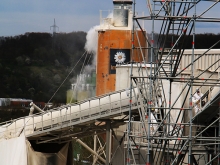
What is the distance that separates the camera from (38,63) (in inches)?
3531

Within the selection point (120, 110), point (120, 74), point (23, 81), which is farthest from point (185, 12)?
point (23, 81)

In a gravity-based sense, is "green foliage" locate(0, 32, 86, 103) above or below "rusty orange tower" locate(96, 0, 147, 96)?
below

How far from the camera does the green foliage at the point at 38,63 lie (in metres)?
81.9

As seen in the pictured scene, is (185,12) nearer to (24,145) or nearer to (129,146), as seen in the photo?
(129,146)

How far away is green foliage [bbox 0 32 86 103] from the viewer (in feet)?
269

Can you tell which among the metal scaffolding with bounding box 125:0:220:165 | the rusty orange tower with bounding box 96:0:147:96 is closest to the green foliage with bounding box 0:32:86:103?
the rusty orange tower with bounding box 96:0:147:96

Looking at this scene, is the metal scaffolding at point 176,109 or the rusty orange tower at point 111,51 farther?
the rusty orange tower at point 111,51

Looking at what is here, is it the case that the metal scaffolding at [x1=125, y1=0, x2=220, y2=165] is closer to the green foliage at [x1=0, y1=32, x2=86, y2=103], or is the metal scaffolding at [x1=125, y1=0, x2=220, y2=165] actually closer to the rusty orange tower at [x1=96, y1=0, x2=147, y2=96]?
the rusty orange tower at [x1=96, y1=0, x2=147, y2=96]

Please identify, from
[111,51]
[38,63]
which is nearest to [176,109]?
[111,51]

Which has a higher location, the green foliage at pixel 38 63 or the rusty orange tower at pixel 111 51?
the rusty orange tower at pixel 111 51

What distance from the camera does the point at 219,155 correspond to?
35875 mm

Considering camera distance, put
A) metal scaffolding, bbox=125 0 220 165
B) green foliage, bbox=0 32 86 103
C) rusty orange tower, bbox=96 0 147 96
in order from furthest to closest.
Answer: green foliage, bbox=0 32 86 103 → rusty orange tower, bbox=96 0 147 96 → metal scaffolding, bbox=125 0 220 165

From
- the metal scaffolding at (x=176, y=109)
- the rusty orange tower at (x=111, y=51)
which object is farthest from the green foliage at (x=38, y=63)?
the metal scaffolding at (x=176, y=109)

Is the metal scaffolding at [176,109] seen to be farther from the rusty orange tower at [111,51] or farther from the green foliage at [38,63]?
the green foliage at [38,63]
